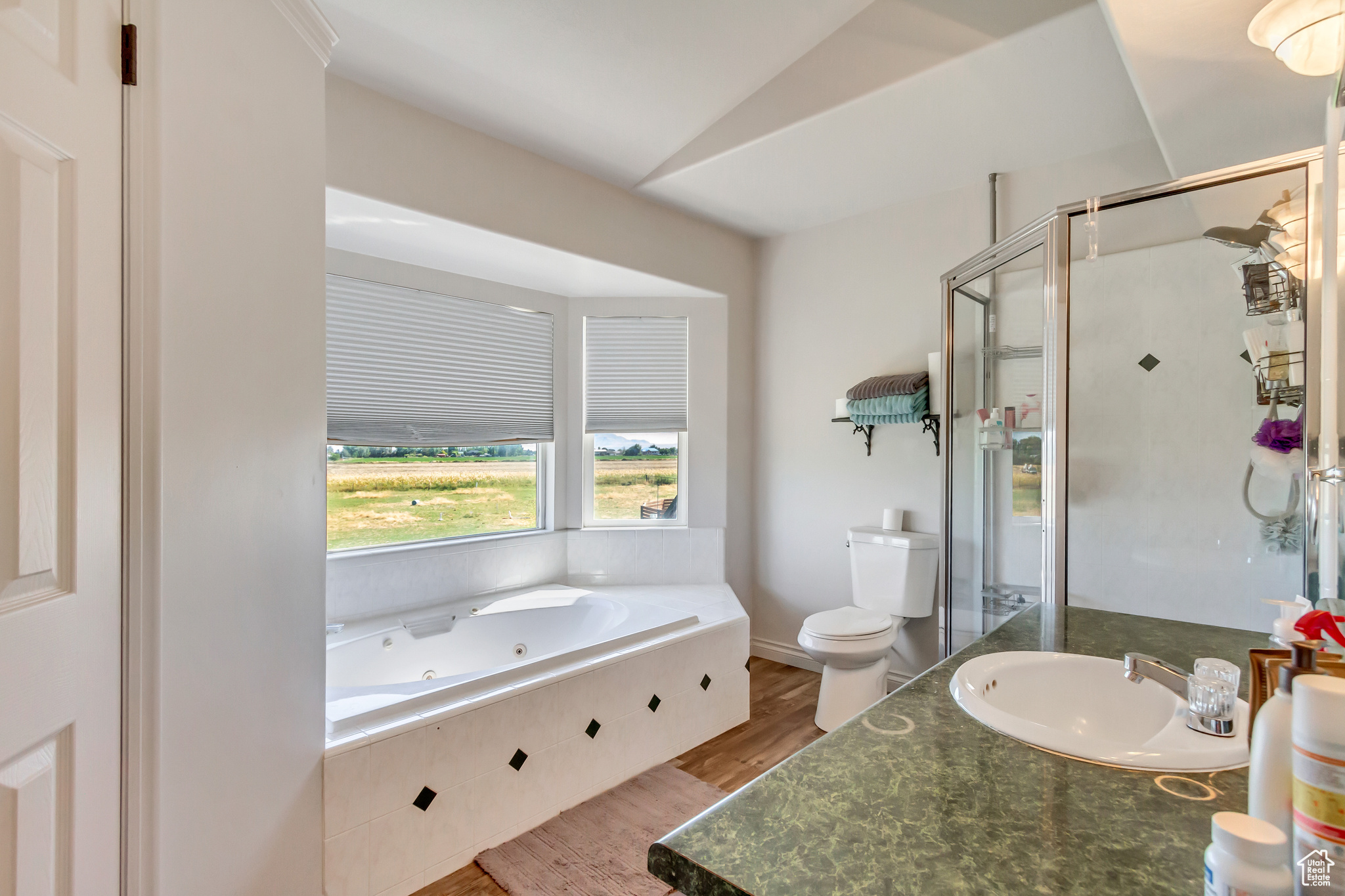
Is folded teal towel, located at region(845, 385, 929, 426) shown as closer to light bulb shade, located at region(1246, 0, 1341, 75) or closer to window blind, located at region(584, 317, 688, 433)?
window blind, located at region(584, 317, 688, 433)

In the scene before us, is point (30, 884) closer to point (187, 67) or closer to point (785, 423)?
point (187, 67)

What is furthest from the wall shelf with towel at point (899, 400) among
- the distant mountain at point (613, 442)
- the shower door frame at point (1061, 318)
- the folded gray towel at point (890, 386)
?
the distant mountain at point (613, 442)

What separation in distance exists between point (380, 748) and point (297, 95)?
1.69m

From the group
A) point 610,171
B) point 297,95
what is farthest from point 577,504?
point 297,95

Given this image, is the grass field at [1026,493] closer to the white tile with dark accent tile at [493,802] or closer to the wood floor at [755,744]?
the wood floor at [755,744]

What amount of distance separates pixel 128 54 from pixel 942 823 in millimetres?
1691

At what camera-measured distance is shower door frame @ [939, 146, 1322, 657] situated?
142cm

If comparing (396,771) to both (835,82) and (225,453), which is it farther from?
(835,82)

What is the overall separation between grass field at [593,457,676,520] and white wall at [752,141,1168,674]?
571 mm

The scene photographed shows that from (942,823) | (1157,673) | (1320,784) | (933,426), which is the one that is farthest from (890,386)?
(1320,784)

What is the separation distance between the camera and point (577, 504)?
3516mm

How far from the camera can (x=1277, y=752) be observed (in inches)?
23.6

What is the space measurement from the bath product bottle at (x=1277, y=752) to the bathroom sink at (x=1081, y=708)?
29 centimetres

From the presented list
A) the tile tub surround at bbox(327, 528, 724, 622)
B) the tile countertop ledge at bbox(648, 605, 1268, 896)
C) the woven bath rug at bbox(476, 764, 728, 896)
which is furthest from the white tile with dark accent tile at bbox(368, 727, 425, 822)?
the tile countertop ledge at bbox(648, 605, 1268, 896)
